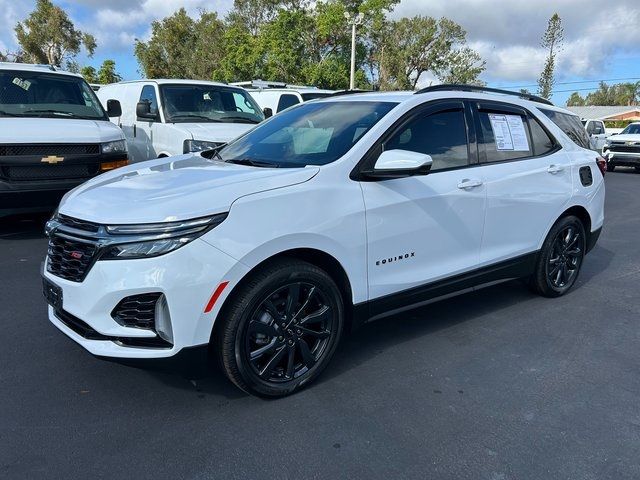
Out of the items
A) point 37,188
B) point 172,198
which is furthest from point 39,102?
point 172,198

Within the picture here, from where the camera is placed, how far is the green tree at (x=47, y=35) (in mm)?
44375

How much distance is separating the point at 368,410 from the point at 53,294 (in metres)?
1.91

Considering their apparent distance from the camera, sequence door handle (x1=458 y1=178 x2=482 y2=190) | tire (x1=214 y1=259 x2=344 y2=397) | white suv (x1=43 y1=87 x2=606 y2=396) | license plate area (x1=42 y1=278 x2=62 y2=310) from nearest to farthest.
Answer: white suv (x1=43 y1=87 x2=606 y2=396)
tire (x1=214 y1=259 x2=344 y2=397)
license plate area (x1=42 y1=278 x2=62 y2=310)
door handle (x1=458 y1=178 x2=482 y2=190)

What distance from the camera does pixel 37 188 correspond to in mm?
6023

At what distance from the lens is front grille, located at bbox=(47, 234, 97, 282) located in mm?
2748

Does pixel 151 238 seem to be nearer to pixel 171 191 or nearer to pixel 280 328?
pixel 171 191

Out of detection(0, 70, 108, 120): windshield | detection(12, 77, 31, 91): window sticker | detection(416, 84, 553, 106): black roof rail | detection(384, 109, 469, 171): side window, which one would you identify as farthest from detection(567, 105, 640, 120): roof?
detection(384, 109, 469, 171): side window

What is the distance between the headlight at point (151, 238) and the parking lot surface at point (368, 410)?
70 centimetres

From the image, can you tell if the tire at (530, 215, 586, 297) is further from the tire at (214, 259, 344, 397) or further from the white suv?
the tire at (214, 259, 344, 397)

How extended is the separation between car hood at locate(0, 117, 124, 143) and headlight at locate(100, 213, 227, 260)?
4181 millimetres

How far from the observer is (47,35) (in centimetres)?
4488

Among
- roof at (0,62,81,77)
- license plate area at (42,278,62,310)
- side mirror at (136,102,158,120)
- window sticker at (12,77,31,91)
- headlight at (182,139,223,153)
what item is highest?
roof at (0,62,81,77)

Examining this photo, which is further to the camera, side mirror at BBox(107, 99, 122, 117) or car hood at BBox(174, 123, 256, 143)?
side mirror at BBox(107, 99, 122, 117)

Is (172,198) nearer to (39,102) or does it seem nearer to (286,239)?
(286,239)
